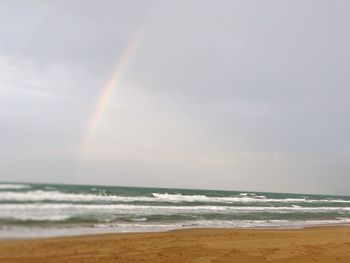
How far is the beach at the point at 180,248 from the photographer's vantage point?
1091 centimetres

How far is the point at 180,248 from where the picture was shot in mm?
14516

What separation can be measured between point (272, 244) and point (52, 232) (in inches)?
340

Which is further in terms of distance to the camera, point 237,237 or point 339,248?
point 237,237

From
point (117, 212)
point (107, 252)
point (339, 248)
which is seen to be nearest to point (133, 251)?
point (107, 252)

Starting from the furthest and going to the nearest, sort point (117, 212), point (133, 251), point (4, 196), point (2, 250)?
point (117, 212) → point (133, 251) → point (4, 196) → point (2, 250)

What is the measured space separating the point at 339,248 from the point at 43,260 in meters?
12.2

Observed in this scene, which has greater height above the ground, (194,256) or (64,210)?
(64,210)

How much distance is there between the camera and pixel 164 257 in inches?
508

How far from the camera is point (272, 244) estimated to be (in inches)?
669

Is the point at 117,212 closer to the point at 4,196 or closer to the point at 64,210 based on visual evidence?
the point at 64,210

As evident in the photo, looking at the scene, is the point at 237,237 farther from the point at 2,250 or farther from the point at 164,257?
the point at 2,250

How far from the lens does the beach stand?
35.8ft

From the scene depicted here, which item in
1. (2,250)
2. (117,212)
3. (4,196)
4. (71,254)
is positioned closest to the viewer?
(2,250)

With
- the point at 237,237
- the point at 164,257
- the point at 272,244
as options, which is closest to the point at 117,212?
the point at 237,237
